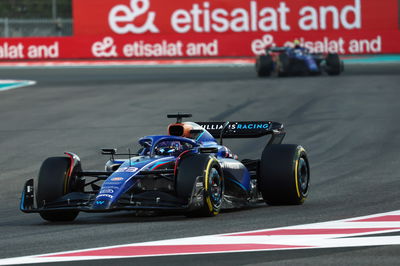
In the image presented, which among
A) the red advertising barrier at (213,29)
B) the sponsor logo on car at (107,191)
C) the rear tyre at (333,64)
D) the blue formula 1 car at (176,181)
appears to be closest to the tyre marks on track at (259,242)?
the blue formula 1 car at (176,181)

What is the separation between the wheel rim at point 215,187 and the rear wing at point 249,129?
1.88 meters

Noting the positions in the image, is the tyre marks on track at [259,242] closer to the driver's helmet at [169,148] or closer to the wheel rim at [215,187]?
the wheel rim at [215,187]

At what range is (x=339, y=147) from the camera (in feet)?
60.0

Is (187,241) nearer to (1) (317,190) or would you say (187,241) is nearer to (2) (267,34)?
(1) (317,190)

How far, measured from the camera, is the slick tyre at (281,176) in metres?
11.2

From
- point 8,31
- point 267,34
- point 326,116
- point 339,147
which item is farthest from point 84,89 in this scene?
point 8,31

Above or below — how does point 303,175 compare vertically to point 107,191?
below

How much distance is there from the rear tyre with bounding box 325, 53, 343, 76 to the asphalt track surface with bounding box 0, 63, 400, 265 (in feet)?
1.94

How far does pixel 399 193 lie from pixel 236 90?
18.8 m

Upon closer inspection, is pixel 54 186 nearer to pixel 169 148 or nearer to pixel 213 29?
pixel 169 148

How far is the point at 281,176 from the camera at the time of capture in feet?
36.8

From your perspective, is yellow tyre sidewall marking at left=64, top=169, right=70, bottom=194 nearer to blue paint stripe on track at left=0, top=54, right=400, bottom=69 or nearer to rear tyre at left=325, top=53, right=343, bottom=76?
rear tyre at left=325, top=53, right=343, bottom=76

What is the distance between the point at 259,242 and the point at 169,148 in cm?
306

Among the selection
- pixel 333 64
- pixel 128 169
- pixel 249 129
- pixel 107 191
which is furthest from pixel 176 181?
pixel 333 64
